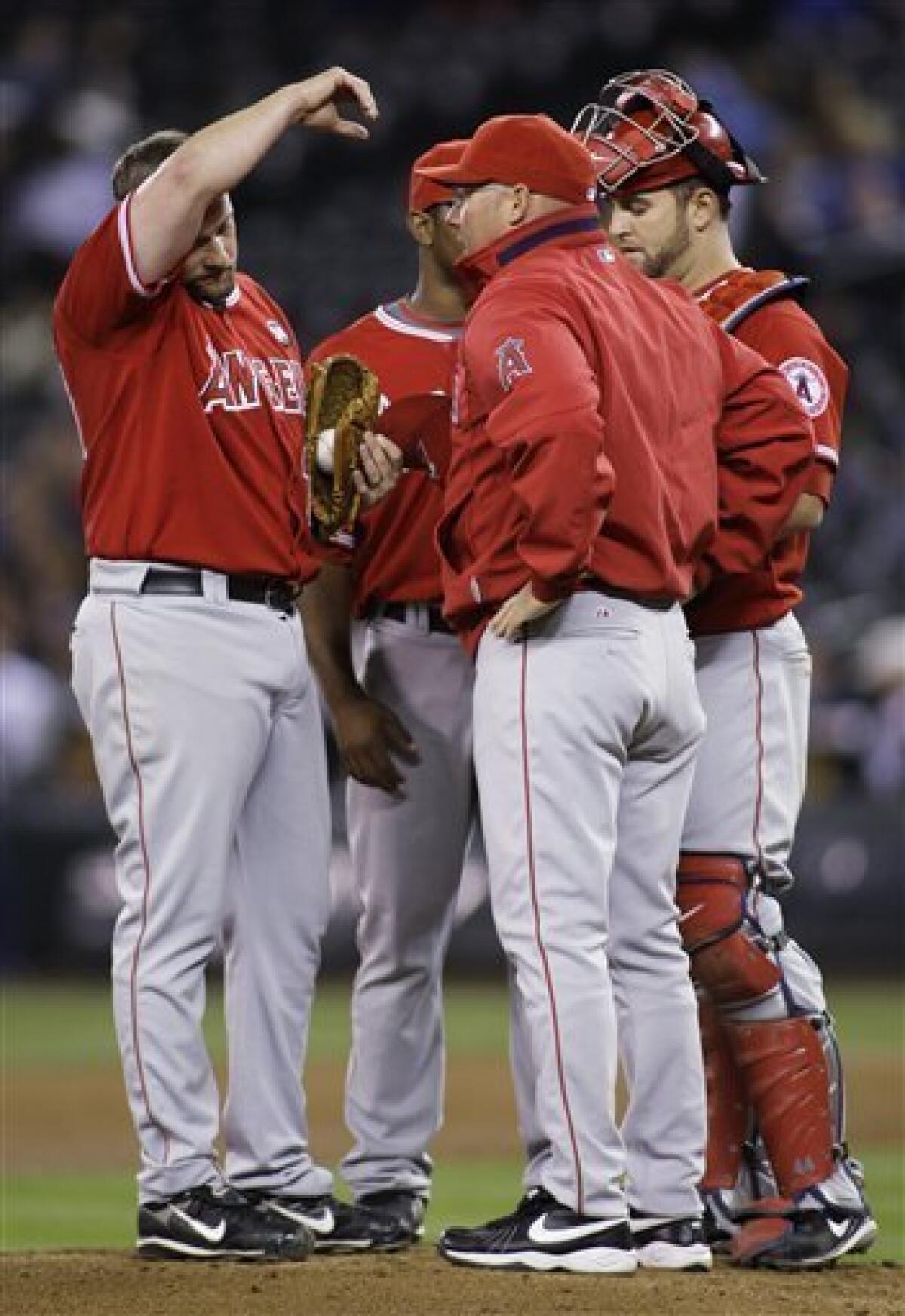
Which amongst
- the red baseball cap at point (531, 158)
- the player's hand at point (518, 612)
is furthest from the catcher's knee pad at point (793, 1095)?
the red baseball cap at point (531, 158)

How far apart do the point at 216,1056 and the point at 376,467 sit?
4666mm

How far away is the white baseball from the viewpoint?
482cm

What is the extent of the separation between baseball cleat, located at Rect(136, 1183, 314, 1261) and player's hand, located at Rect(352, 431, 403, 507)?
4.46ft

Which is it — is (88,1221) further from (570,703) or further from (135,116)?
(135,116)

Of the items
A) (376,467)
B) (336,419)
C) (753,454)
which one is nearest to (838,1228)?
(753,454)

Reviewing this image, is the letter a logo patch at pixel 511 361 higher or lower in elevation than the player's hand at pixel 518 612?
higher

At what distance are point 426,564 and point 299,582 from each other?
0.33 metres

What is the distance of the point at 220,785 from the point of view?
4.76 meters

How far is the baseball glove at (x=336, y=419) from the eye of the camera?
4816 millimetres

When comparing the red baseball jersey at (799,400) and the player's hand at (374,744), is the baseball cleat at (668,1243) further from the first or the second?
the red baseball jersey at (799,400)

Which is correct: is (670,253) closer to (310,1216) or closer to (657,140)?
(657,140)

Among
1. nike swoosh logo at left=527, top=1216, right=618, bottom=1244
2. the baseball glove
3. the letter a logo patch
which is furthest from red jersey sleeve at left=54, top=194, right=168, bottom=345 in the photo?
nike swoosh logo at left=527, top=1216, right=618, bottom=1244

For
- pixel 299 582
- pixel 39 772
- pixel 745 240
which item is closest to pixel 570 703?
pixel 299 582

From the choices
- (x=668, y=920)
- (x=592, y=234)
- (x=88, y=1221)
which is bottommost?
(x=88, y=1221)
